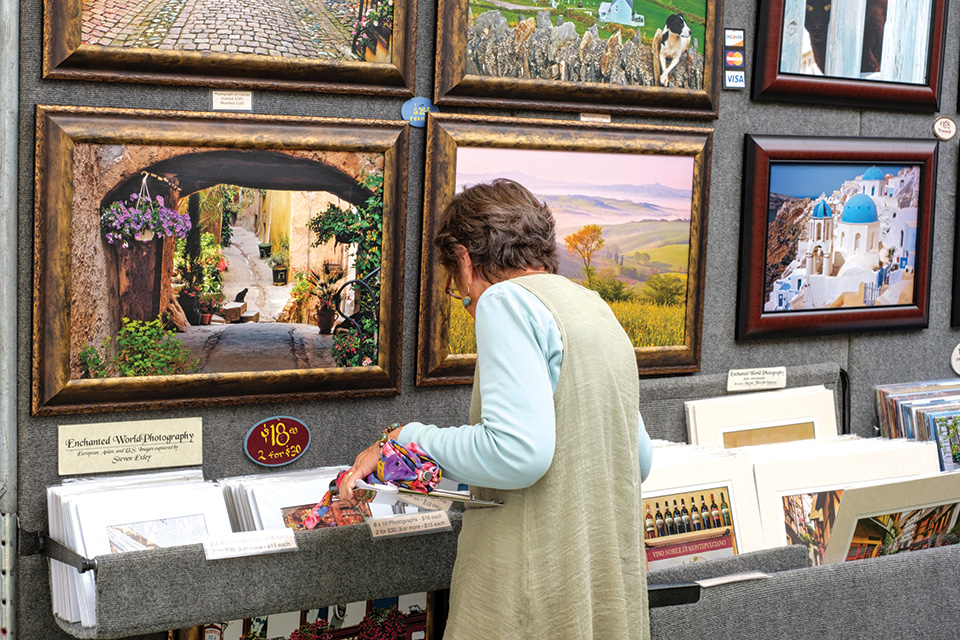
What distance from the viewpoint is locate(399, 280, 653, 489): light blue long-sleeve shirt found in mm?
1249

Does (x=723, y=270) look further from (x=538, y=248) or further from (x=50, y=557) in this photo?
(x=50, y=557)

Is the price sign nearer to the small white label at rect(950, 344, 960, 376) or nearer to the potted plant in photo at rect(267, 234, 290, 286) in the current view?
the potted plant in photo at rect(267, 234, 290, 286)

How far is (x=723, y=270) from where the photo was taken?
235 centimetres

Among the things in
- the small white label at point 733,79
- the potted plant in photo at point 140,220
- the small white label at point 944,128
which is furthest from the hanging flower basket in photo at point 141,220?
the small white label at point 944,128

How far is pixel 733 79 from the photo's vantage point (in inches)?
89.7

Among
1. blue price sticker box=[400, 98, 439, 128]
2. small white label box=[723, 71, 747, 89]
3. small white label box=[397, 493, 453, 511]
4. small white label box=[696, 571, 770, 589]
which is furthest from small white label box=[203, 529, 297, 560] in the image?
small white label box=[723, 71, 747, 89]

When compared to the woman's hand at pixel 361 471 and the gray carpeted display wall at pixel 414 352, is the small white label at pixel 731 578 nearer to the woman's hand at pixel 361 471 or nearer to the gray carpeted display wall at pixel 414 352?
the gray carpeted display wall at pixel 414 352

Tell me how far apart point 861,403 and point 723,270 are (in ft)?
2.04

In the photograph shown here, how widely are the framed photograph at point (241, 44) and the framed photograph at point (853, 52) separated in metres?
0.95

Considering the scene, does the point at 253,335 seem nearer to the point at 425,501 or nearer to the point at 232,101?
the point at 232,101

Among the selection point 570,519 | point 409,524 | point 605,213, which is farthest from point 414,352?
point 570,519

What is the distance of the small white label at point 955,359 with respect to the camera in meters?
2.72

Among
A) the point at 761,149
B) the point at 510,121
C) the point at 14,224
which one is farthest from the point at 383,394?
the point at 761,149

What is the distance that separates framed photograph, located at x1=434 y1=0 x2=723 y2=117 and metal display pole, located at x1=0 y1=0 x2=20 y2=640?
81 cm
